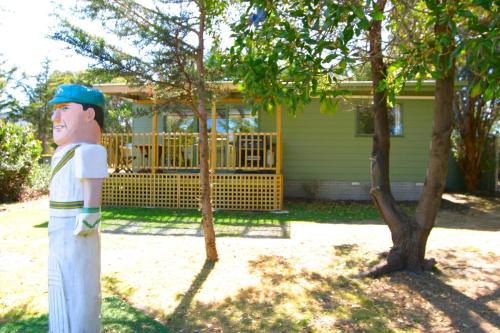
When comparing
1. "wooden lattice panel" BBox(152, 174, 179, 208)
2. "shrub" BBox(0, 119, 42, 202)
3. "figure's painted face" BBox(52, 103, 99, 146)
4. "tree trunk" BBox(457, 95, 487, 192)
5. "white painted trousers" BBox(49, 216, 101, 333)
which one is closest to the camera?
"white painted trousers" BBox(49, 216, 101, 333)

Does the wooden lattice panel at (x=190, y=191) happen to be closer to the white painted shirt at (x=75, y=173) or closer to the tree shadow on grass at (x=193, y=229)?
the tree shadow on grass at (x=193, y=229)

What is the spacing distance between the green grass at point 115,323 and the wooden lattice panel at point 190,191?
6.48m

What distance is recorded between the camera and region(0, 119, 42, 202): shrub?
1164cm

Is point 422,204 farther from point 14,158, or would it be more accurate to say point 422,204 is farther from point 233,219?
point 14,158

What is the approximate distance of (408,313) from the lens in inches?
164

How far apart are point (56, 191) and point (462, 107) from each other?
15.8 m

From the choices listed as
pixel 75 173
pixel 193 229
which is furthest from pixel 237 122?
pixel 75 173

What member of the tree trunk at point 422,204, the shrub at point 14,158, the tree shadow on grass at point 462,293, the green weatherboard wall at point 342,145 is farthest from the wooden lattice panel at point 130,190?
the tree shadow on grass at point 462,293

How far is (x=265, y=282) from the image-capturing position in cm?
505

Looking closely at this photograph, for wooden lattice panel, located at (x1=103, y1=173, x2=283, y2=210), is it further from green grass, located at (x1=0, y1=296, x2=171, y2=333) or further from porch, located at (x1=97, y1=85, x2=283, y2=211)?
green grass, located at (x1=0, y1=296, x2=171, y2=333)

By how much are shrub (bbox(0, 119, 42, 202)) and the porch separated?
2812mm

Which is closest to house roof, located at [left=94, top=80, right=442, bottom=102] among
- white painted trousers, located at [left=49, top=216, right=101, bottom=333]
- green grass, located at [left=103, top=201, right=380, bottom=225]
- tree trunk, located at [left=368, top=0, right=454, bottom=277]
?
green grass, located at [left=103, top=201, right=380, bottom=225]

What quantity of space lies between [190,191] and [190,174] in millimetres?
448

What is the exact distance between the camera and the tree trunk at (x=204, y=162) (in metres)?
5.21
